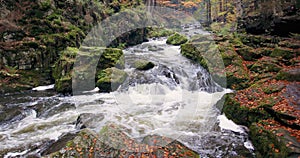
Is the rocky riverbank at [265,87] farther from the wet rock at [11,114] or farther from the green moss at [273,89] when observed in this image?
the wet rock at [11,114]

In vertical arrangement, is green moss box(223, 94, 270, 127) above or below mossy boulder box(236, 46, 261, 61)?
below

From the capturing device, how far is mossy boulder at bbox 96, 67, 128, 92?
9.42 metres

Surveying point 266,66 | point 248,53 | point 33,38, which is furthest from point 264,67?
point 33,38

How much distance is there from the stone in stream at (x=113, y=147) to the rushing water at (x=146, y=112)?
38.8 inches

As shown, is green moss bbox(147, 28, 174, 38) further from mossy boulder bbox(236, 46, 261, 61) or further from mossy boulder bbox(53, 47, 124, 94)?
mossy boulder bbox(236, 46, 261, 61)

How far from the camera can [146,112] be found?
776cm

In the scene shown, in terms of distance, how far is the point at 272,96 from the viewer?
6371mm

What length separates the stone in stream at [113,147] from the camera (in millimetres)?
4281

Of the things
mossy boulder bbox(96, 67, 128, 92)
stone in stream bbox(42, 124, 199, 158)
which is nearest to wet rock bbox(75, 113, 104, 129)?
stone in stream bbox(42, 124, 199, 158)

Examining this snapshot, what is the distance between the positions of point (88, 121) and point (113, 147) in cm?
215

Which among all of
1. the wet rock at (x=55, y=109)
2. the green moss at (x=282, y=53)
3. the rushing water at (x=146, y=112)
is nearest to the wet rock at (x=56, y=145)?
the rushing water at (x=146, y=112)

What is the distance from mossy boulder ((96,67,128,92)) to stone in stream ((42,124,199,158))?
4.69 meters

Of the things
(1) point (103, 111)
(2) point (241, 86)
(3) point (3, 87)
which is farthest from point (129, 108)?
(3) point (3, 87)

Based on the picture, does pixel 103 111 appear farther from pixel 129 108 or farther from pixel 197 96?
pixel 197 96
